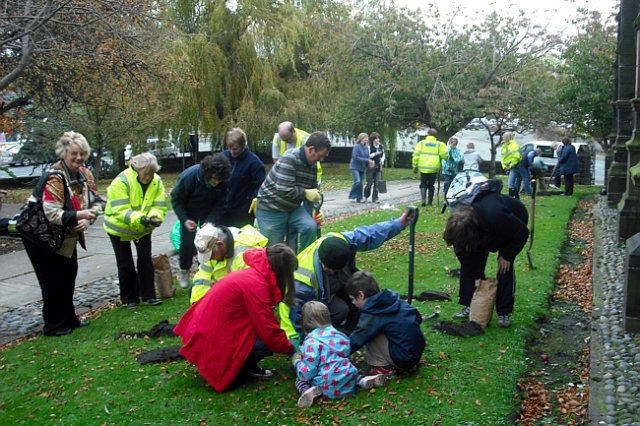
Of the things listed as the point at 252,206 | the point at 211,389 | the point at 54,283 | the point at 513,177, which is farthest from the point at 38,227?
the point at 513,177

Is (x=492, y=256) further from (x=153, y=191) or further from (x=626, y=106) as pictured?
(x=626, y=106)

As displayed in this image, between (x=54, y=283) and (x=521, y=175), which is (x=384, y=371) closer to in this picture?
(x=54, y=283)

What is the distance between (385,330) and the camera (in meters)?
5.39

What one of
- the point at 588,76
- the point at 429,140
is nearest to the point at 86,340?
the point at 429,140

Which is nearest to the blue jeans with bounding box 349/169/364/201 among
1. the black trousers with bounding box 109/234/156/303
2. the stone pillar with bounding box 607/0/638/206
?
the stone pillar with bounding box 607/0/638/206

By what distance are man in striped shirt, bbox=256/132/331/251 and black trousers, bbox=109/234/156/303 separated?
1.46 m

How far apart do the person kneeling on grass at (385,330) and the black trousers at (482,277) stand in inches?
55.0

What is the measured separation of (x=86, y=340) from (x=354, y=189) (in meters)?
12.7

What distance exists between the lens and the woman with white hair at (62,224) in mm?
6918

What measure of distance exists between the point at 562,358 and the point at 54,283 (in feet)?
16.7

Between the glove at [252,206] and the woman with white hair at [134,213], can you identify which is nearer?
the woman with white hair at [134,213]

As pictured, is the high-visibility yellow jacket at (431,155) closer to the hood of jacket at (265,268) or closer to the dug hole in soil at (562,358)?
the dug hole in soil at (562,358)

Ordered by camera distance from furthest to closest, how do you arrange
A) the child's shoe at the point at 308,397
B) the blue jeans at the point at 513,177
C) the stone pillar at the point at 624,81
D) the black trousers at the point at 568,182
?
the black trousers at the point at 568,182, the blue jeans at the point at 513,177, the stone pillar at the point at 624,81, the child's shoe at the point at 308,397

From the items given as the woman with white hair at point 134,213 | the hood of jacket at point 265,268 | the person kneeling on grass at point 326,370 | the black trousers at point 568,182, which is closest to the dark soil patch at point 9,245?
the woman with white hair at point 134,213
